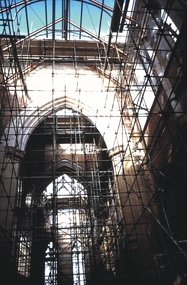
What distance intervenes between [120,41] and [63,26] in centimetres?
327

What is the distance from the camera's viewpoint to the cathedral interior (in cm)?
819

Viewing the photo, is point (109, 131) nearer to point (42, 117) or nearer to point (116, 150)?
point (116, 150)

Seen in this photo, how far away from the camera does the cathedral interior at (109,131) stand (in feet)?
26.9

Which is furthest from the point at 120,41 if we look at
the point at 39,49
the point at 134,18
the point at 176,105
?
the point at 176,105

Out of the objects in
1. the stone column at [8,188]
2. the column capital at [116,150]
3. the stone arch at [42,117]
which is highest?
the stone arch at [42,117]

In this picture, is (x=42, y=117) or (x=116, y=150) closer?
(x=116, y=150)

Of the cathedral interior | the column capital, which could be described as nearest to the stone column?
the cathedral interior

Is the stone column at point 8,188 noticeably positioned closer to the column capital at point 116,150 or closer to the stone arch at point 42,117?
the stone arch at point 42,117

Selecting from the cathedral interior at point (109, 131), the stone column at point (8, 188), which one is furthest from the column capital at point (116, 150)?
the stone column at point (8, 188)

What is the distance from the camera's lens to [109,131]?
485 inches

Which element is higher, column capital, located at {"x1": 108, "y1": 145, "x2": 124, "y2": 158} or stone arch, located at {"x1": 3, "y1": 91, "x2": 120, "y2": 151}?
stone arch, located at {"x1": 3, "y1": 91, "x2": 120, "y2": 151}

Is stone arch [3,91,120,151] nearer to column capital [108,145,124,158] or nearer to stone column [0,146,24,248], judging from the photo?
column capital [108,145,124,158]

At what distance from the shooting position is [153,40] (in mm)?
10531

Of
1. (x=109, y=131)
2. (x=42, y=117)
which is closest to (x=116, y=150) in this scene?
(x=109, y=131)
